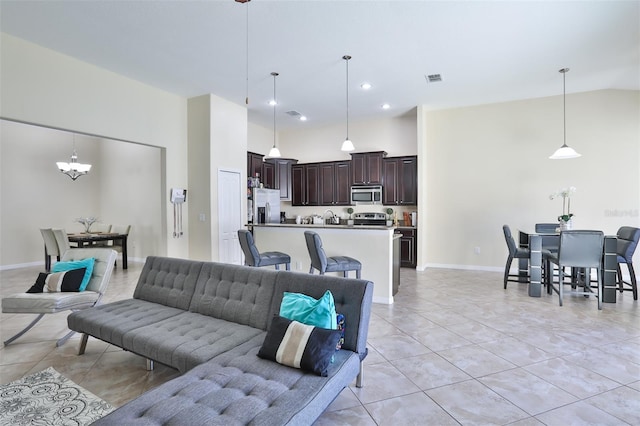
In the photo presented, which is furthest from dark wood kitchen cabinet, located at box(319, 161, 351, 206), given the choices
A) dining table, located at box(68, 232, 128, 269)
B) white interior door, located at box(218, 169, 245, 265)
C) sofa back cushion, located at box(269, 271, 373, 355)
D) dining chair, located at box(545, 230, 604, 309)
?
sofa back cushion, located at box(269, 271, 373, 355)

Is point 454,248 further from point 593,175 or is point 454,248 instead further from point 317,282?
point 317,282

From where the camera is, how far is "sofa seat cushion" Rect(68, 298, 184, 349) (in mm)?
2379

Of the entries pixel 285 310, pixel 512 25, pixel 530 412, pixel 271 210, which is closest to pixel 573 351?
pixel 530 412

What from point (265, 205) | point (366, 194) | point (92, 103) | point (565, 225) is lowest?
point (565, 225)

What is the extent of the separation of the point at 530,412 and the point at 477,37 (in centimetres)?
380

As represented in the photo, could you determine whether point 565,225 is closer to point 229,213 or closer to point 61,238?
point 229,213

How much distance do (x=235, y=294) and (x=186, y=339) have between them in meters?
0.50

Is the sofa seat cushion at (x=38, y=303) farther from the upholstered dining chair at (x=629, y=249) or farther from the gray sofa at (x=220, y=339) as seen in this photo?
the upholstered dining chair at (x=629, y=249)

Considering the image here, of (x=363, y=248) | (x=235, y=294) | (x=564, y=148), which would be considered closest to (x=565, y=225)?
(x=564, y=148)

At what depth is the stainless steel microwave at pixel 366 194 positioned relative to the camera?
716cm

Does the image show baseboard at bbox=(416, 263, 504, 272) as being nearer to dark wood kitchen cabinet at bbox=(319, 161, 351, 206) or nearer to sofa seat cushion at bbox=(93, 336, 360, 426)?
dark wood kitchen cabinet at bbox=(319, 161, 351, 206)

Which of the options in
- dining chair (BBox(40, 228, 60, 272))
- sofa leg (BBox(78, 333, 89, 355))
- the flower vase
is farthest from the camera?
dining chair (BBox(40, 228, 60, 272))

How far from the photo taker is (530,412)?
202 centimetres

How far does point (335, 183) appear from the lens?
764 centimetres
